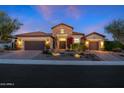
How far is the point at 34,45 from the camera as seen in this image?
7.52 m

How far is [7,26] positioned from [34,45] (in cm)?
86

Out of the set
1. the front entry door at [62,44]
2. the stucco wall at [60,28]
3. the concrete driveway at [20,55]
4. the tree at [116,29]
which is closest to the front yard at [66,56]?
the concrete driveway at [20,55]

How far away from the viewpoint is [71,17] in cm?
717

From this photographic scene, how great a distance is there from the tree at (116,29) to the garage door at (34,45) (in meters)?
1.72

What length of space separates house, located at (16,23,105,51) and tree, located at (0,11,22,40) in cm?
24

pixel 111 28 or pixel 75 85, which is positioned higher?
pixel 111 28

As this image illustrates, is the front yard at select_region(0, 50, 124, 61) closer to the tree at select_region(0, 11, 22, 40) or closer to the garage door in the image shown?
the garage door

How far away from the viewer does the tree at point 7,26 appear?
7195mm

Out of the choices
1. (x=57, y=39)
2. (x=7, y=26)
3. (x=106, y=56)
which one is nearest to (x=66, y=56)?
(x=57, y=39)

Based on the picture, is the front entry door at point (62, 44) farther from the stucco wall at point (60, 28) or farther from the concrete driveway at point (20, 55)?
the concrete driveway at point (20, 55)

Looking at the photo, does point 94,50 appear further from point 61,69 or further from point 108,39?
point 61,69

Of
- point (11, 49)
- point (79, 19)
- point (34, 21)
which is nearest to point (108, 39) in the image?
point (79, 19)
